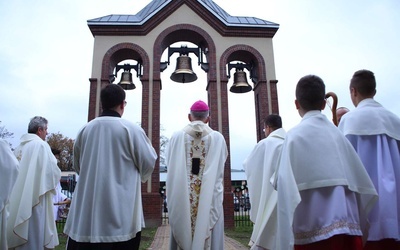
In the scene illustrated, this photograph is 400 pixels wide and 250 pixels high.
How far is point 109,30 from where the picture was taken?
Result: 1145 cm

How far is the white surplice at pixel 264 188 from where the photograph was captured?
4.31 m

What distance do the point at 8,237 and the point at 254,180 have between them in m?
3.47

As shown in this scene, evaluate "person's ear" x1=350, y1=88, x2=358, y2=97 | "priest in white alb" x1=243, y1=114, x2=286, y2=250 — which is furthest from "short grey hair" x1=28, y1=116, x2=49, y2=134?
"person's ear" x1=350, y1=88, x2=358, y2=97

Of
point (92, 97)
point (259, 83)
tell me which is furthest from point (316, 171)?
point (92, 97)

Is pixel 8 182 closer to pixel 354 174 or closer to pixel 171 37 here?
pixel 354 174

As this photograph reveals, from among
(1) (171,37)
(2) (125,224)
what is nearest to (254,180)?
(2) (125,224)

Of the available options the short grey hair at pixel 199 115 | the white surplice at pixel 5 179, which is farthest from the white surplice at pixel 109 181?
the short grey hair at pixel 199 115

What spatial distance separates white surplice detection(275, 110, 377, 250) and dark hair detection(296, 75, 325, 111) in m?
0.12

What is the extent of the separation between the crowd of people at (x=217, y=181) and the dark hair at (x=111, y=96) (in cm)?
1

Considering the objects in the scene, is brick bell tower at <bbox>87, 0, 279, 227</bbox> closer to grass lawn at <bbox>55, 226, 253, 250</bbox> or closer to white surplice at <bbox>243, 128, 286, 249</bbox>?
grass lawn at <bbox>55, 226, 253, 250</bbox>

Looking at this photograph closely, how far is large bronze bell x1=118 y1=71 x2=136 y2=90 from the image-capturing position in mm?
11586

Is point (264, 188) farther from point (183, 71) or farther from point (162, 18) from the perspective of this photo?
point (162, 18)

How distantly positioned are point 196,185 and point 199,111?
40.2 inches

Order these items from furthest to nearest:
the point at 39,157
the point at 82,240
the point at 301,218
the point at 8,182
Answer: the point at 39,157 → the point at 8,182 → the point at 82,240 → the point at 301,218
